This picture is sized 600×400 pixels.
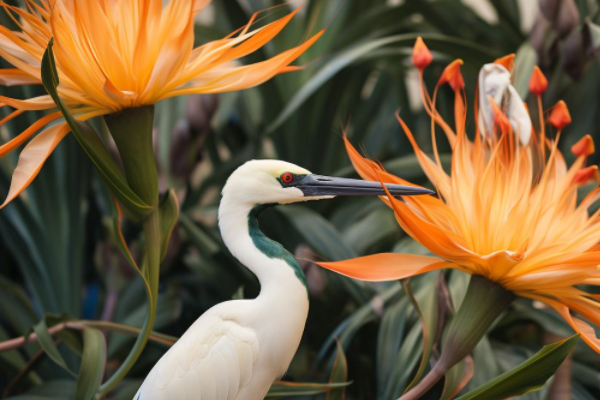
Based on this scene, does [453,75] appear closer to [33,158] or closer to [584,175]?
[584,175]

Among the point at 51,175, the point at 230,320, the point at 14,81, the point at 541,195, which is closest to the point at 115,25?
the point at 14,81

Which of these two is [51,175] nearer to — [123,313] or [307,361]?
[123,313]

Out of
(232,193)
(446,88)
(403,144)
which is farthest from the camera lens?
(403,144)

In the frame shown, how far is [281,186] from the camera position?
0.41m

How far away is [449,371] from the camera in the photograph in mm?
457

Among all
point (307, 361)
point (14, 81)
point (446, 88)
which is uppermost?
point (14, 81)

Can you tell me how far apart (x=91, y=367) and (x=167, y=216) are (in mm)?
124

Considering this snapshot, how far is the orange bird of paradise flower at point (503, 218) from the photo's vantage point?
410 mm

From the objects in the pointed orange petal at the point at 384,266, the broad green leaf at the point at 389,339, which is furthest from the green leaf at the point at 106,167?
the broad green leaf at the point at 389,339

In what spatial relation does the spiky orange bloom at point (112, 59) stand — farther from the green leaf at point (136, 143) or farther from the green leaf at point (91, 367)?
the green leaf at point (91, 367)

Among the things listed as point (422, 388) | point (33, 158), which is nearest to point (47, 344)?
point (33, 158)

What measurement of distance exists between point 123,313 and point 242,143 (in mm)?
399

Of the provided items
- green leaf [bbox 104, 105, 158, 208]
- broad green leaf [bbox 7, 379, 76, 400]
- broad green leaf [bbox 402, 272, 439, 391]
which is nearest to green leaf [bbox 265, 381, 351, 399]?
broad green leaf [bbox 402, 272, 439, 391]

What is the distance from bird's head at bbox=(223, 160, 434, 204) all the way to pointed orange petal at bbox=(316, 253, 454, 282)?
42 mm
